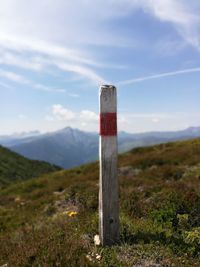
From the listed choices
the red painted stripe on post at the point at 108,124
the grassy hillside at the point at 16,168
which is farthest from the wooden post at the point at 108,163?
the grassy hillside at the point at 16,168

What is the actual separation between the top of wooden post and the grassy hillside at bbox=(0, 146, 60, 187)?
49729mm

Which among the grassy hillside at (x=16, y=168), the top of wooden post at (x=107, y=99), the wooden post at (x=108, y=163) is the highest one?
the top of wooden post at (x=107, y=99)

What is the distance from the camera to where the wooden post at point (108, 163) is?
6852mm

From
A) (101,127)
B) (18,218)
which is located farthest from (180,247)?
(18,218)

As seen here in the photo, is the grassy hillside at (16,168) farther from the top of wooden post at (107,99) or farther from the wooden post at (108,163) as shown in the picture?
the top of wooden post at (107,99)

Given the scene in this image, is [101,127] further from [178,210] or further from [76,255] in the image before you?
[178,210]

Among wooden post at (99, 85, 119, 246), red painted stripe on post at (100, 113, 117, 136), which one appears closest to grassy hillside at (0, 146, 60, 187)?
wooden post at (99, 85, 119, 246)

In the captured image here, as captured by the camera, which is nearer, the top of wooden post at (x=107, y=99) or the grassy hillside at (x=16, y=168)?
the top of wooden post at (x=107, y=99)

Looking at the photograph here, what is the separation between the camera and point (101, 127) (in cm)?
686

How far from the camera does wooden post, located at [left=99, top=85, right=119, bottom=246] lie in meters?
6.85

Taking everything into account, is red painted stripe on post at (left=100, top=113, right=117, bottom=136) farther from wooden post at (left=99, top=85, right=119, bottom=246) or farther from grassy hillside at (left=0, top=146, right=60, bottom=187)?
grassy hillside at (left=0, top=146, right=60, bottom=187)

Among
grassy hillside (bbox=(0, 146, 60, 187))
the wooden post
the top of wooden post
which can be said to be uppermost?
the top of wooden post

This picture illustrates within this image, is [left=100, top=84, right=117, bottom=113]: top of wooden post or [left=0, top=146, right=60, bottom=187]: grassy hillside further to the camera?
[left=0, top=146, right=60, bottom=187]: grassy hillside

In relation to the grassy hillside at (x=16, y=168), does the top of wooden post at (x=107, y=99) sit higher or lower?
higher
